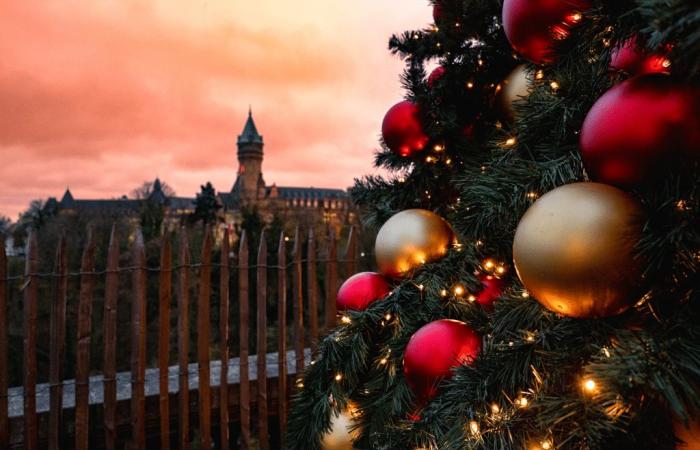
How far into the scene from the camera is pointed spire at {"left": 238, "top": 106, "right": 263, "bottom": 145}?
77.6 metres

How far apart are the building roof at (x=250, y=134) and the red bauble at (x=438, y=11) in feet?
259

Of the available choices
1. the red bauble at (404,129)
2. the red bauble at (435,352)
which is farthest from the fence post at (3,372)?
the red bauble at (435,352)

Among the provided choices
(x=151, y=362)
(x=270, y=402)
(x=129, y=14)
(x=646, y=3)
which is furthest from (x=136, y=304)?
(x=151, y=362)

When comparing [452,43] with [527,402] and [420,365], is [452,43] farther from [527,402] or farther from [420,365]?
[527,402]

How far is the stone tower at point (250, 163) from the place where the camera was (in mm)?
76375

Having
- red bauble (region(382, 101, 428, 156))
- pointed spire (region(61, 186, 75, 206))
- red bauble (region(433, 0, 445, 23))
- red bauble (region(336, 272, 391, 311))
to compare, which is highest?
pointed spire (region(61, 186, 75, 206))

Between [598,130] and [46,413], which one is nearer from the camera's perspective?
[598,130]

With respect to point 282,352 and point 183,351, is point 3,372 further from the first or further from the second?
point 282,352

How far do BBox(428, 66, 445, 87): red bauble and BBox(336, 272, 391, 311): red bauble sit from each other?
3.17 ft

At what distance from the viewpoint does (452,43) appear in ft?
6.30

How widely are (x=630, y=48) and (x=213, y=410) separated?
11.4 ft

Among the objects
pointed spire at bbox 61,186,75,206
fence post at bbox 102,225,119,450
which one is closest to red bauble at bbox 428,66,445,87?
fence post at bbox 102,225,119,450

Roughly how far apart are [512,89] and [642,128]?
3.49ft

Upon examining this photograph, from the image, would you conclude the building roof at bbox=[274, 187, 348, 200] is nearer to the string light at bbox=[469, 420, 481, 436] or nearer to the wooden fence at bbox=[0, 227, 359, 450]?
the wooden fence at bbox=[0, 227, 359, 450]
